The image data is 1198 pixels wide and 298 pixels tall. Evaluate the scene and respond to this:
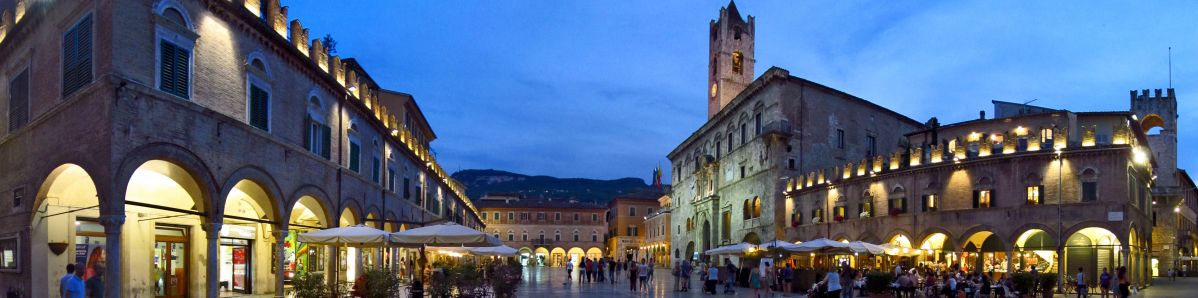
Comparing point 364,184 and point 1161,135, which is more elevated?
point 1161,135

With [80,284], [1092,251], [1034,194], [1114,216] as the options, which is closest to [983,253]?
[1034,194]

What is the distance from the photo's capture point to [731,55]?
67062 millimetres

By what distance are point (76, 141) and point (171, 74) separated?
195 centimetres

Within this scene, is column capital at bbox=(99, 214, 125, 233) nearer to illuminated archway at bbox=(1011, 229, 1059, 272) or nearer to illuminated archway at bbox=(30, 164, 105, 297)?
illuminated archway at bbox=(30, 164, 105, 297)

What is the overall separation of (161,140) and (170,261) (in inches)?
255

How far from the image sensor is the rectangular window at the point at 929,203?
123 ft

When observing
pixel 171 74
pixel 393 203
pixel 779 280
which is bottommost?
pixel 779 280

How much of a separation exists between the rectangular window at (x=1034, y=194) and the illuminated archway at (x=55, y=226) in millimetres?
31689

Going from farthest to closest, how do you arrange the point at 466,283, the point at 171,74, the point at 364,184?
the point at 364,184, the point at 466,283, the point at 171,74

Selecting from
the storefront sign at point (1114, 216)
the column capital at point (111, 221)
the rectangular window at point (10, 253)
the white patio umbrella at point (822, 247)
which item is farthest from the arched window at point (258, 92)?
the storefront sign at point (1114, 216)

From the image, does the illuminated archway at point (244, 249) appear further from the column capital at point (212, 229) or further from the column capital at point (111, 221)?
the column capital at point (111, 221)

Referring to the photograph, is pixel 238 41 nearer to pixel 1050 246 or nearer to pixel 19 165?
pixel 19 165

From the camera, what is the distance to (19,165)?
712 inches

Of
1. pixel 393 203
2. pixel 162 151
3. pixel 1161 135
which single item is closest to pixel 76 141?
pixel 162 151
